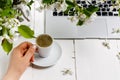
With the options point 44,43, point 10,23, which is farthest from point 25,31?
point 44,43

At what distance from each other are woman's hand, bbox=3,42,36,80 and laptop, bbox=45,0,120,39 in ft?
0.34

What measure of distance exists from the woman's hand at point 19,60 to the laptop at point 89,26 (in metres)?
0.10

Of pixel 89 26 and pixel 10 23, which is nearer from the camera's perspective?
pixel 10 23

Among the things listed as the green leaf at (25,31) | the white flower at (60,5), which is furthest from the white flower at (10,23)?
the white flower at (60,5)

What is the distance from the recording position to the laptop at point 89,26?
3.32 feet

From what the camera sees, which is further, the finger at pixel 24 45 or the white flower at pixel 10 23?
the finger at pixel 24 45

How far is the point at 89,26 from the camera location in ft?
3.36

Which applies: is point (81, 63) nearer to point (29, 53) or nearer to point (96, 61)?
point (96, 61)

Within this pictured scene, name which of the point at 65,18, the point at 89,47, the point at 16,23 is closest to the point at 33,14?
the point at 65,18

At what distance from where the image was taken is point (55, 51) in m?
0.99

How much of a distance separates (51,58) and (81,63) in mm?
99

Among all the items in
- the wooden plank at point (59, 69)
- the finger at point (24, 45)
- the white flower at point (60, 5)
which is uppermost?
the white flower at point (60, 5)

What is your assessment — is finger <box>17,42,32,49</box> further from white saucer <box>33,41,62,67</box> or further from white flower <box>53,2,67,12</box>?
white flower <box>53,2,67,12</box>

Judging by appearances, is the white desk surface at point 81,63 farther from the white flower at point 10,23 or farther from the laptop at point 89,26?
the white flower at point 10,23
